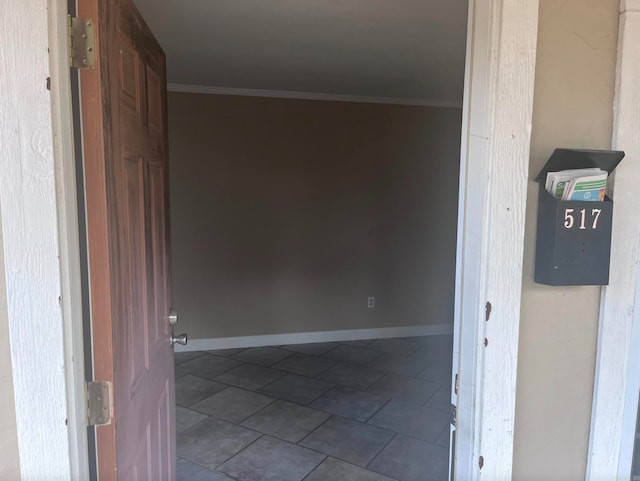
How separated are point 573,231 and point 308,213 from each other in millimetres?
3458

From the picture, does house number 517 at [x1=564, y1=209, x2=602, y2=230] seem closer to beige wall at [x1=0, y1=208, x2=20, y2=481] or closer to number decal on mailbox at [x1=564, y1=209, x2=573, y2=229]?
number decal on mailbox at [x1=564, y1=209, x2=573, y2=229]

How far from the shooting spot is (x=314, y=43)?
2.62m

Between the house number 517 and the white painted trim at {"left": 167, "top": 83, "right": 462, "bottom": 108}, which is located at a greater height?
the white painted trim at {"left": 167, "top": 83, "right": 462, "bottom": 108}

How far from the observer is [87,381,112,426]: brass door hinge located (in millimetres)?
969

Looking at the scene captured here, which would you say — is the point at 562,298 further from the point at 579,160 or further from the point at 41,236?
the point at 41,236

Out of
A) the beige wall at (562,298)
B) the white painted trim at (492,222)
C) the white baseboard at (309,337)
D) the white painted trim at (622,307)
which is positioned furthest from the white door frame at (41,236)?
the white baseboard at (309,337)

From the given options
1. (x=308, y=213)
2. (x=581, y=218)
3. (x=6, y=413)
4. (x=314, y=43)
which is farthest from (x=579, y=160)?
(x=308, y=213)

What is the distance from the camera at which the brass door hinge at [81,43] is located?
894 millimetres

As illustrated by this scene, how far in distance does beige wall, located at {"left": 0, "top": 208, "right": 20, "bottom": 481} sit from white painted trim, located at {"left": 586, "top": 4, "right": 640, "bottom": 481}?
4.54 ft

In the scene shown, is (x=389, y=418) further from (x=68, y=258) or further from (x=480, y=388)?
(x=68, y=258)

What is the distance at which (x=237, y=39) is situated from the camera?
8.39ft

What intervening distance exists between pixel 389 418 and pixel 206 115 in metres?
3.00

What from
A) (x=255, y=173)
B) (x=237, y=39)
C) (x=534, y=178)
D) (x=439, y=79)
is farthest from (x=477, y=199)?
(x=255, y=173)

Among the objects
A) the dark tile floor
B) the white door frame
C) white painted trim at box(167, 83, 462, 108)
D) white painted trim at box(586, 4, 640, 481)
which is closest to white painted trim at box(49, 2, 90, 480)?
the white door frame
